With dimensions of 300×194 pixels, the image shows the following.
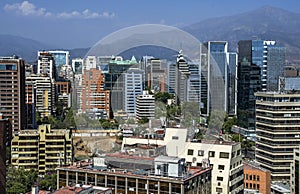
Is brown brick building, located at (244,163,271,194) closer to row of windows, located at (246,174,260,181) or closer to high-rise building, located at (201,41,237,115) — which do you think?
row of windows, located at (246,174,260,181)

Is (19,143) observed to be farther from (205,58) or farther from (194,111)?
(205,58)

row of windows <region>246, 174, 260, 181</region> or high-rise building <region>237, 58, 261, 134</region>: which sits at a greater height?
high-rise building <region>237, 58, 261, 134</region>

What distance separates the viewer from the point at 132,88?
8.70m

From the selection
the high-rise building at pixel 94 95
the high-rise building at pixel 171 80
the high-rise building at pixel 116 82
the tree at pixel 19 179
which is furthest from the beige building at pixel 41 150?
the high-rise building at pixel 94 95

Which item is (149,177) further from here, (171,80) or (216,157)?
(171,80)

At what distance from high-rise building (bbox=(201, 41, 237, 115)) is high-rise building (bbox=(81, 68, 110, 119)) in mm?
Answer: 2044

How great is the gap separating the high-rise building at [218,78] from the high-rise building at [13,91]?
361 cm

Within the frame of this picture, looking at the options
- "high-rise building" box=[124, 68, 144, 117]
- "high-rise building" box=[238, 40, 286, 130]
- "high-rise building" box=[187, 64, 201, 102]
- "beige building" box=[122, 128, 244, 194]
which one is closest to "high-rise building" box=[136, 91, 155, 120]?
"high-rise building" box=[124, 68, 144, 117]

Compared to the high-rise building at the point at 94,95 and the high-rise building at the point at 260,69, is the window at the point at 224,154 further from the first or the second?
the high-rise building at the point at 260,69

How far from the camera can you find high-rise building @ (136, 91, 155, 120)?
7791 mm

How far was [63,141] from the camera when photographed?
6562 millimetres

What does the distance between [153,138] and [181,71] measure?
385 cm

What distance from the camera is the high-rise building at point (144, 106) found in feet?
25.6

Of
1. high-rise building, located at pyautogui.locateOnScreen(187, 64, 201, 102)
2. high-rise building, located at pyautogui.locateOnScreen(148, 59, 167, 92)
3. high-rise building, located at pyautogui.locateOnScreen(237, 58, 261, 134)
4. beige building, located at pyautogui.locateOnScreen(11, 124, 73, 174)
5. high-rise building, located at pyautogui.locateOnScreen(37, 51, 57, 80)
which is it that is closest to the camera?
beige building, located at pyautogui.locateOnScreen(11, 124, 73, 174)
